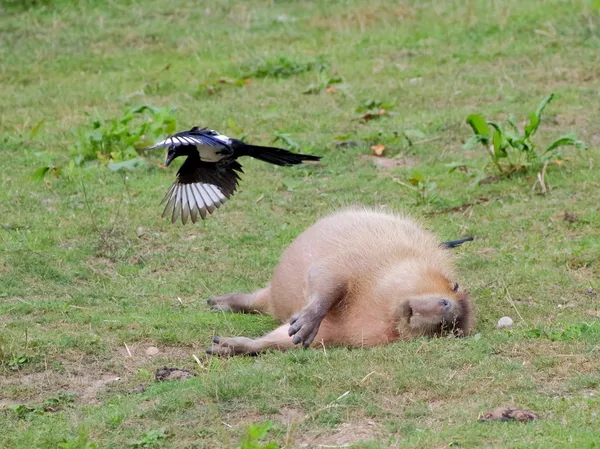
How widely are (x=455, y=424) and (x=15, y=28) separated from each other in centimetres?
905

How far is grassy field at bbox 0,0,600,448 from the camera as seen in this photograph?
4.26 meters

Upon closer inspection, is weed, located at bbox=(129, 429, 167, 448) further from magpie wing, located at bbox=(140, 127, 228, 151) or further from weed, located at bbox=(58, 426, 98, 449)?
magpie wing, located at bbox=(140, 127, 228, 151)

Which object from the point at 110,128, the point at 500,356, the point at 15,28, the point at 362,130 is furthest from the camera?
the point at 15,28

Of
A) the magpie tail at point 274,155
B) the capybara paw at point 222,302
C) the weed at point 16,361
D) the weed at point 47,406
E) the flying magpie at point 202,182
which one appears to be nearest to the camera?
the weed at point 47,406

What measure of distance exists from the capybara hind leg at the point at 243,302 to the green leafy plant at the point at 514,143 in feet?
6.90

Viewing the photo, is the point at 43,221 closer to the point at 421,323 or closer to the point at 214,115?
the point at 214,115

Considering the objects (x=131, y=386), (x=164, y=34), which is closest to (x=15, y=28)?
(x=164, y=34)

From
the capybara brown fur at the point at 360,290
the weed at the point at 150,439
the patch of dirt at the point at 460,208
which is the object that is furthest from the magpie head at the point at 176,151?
the patch of dirt at the point at 460,208

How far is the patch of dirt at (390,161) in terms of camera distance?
8.36 metres

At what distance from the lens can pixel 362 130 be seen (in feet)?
29.8

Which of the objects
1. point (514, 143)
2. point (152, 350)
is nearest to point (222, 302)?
point (152, 350)

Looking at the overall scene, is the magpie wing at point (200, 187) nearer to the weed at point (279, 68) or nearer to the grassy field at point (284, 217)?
the grassy field at point (284, 217)

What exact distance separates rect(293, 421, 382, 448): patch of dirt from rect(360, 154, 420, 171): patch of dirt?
4.37 metres

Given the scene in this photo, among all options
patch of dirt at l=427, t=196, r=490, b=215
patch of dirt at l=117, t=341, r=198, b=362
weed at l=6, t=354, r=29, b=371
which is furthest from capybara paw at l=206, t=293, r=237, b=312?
patch of dirt at l=427, t=196, r=490, b=215
